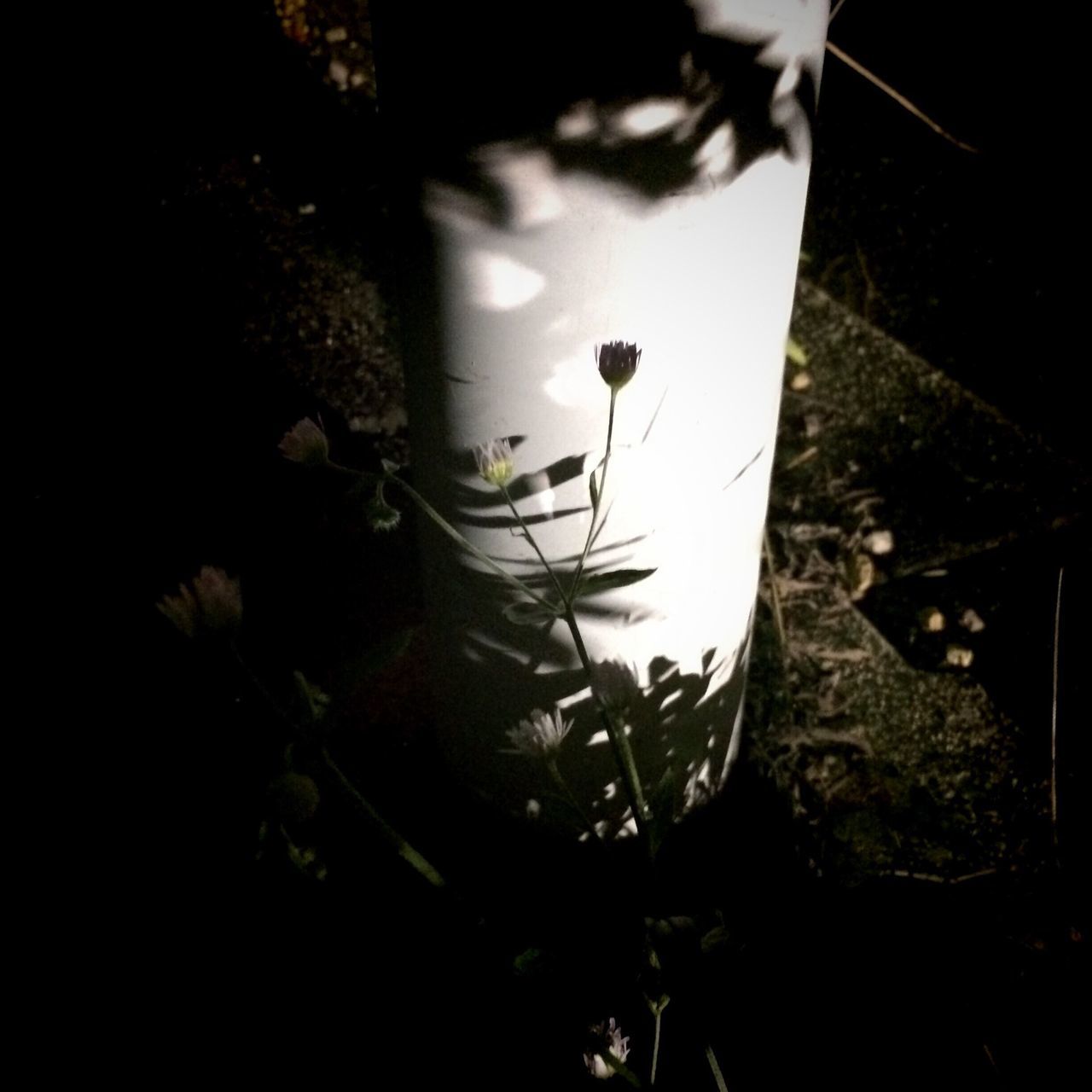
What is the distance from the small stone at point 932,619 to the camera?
175cm

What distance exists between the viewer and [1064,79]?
69.7 inches

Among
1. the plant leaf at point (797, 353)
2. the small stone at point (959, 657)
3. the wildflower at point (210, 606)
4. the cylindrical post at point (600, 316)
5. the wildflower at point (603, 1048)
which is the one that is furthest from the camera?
the plant leaf at point (797, 353)

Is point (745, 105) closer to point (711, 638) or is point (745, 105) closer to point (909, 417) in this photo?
point (711, 638)

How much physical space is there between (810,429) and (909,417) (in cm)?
23

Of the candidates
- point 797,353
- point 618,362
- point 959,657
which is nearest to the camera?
point 618,362

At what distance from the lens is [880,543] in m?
1.86

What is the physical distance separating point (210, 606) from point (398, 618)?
1060 mm

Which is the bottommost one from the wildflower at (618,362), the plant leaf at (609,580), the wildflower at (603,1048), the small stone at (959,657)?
the small stone at (959,657)

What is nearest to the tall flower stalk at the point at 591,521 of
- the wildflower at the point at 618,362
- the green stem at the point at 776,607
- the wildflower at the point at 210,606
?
the wildflower at the point at 618,362

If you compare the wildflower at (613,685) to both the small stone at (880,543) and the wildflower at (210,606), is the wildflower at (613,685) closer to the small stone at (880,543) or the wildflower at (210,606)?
the wildflower at (210,606)

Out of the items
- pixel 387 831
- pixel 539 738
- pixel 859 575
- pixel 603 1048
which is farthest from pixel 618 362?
pixel 859 575

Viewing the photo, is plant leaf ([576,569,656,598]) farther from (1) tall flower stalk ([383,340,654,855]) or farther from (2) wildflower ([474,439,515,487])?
(2) wildflower ([474,439,515,487])

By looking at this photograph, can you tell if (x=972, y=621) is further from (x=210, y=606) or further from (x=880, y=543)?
(x=210, y=606)

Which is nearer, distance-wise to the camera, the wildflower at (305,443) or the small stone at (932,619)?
the wildflower at (305,443)
